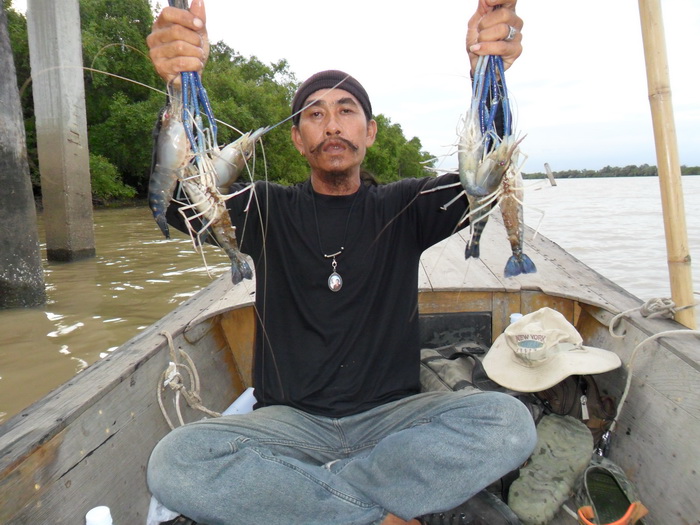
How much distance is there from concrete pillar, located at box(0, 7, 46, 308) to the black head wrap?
506 centimetres

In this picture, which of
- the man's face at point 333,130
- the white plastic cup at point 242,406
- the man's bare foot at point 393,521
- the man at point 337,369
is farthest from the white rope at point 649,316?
the white plastic cup at point 242,406

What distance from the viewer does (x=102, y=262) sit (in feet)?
31.7

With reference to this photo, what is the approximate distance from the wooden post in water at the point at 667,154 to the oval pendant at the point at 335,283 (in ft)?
5.28

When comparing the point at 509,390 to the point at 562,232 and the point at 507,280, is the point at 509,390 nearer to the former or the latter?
the point at 507,280

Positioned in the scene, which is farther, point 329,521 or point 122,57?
point 122,57

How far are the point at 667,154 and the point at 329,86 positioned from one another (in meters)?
1.65

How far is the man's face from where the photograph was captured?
8.41 ft

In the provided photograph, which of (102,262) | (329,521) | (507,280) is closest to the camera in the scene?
(329,521)

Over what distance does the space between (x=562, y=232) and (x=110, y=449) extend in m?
15.2

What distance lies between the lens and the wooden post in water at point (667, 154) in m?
2.58

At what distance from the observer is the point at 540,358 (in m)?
2.58

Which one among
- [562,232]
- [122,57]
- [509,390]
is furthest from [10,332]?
[562,232]

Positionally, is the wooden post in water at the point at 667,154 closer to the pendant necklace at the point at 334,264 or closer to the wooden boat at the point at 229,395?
the wooden boat at the point at 229,395

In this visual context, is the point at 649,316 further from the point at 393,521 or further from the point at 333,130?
the point at 333,130
